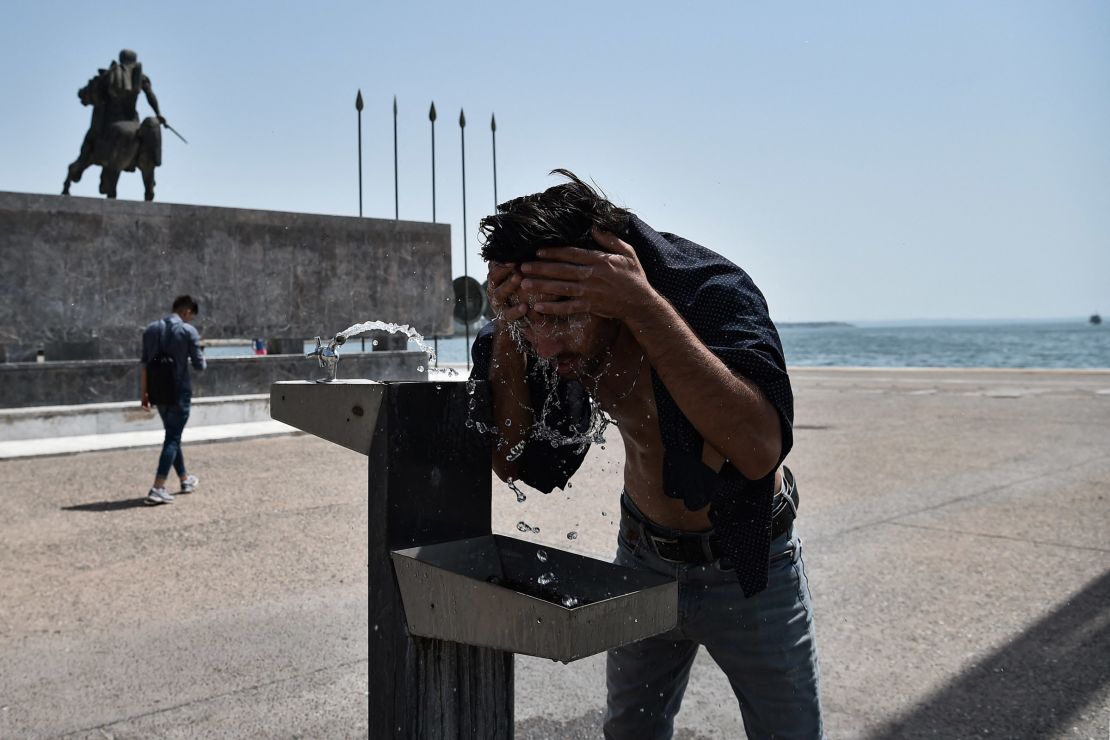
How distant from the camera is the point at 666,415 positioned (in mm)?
1687

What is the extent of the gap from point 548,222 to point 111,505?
6539 millimetres

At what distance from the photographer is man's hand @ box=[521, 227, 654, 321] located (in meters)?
1.50

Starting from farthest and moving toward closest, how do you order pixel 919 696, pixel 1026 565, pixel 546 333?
pixel 1026 565
pixel 919 696
pixel 546 333

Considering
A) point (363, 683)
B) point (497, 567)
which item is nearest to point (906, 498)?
point (363, 683)

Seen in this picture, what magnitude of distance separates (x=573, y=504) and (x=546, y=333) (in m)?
5.65

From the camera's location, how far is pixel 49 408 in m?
11.2

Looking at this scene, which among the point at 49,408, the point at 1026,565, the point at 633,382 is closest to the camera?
the point at 633,382

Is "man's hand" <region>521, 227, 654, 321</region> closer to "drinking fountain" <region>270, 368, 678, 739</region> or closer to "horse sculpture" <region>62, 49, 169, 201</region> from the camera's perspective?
"drinking fountain" <region>270, 368, 678, 739</region>

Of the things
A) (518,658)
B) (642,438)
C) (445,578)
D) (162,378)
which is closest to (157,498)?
(162,378)

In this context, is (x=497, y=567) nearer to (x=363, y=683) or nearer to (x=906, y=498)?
(x=363, y=683)

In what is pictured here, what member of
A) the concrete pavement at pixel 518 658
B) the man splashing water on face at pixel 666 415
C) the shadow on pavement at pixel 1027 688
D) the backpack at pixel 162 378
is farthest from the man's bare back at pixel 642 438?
the backpack at pixel 162 378

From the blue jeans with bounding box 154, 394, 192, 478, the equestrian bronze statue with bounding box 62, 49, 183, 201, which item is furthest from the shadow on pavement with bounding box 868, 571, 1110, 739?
the equestrian bronze statue with bounding box 62, 49, 183, 201

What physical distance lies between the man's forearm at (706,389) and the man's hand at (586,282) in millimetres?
36

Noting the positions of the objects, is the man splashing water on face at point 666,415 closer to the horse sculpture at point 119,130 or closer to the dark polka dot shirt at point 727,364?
the dark polka dot shirt at point 727,364
